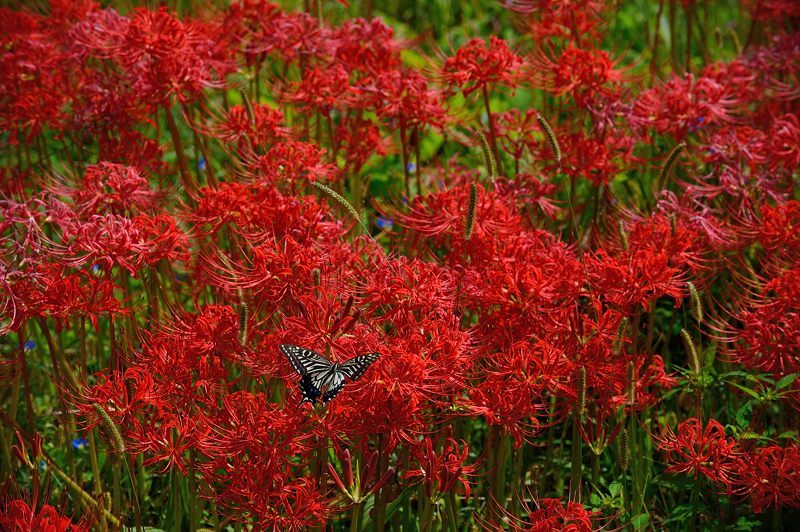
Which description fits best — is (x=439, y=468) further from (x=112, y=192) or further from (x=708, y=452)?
(x=112, y=192)

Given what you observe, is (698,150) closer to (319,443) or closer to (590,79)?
(590,79)

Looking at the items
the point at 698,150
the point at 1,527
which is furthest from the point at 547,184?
the point at 1,527

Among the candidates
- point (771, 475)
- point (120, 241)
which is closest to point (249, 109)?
point (120, 241)

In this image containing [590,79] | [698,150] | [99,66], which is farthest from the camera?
[99,66]

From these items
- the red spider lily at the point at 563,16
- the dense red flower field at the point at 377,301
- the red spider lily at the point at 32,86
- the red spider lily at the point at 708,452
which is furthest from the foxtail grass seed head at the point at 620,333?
the red spider lily at the point at 32,86

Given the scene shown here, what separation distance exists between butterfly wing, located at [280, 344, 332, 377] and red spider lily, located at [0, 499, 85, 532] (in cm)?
57

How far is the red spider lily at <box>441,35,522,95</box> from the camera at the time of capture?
319 centimetres

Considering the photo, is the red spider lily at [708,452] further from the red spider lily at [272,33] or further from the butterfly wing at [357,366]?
the red spider lily at [272,33]

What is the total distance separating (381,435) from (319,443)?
15 centimetres

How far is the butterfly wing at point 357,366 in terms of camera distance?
7.18 ft

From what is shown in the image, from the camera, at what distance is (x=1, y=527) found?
7.81ft

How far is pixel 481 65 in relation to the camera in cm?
322

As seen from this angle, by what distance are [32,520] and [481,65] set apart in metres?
1.87

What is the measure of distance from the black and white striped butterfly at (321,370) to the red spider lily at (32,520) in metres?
0.57
